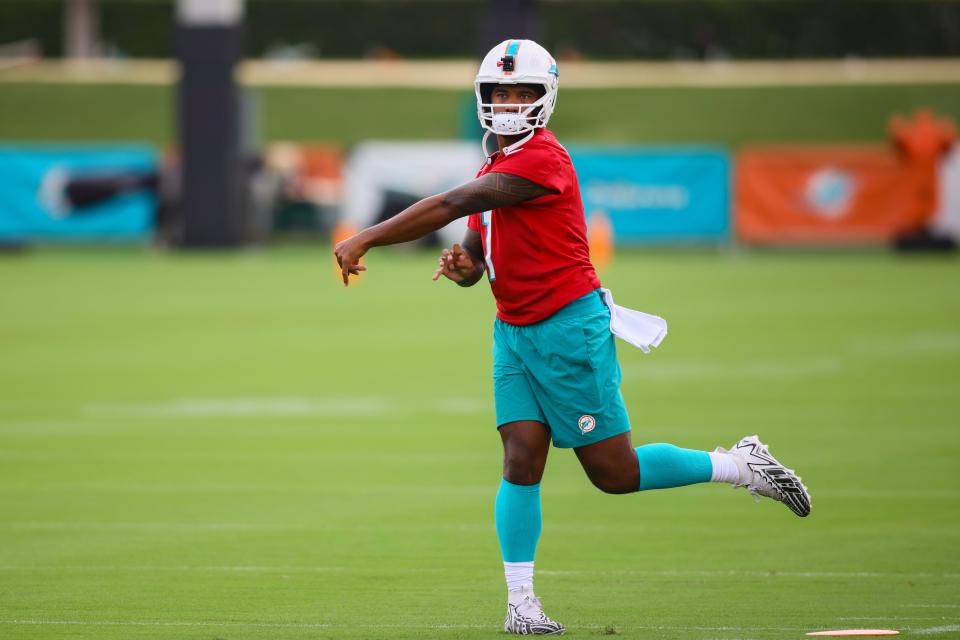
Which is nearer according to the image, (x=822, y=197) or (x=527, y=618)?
(x=527, y=618)

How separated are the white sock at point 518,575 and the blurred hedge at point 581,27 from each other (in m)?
55.0

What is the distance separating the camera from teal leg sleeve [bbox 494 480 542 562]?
6977 mm

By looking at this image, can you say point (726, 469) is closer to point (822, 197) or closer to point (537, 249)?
point (537, 249)

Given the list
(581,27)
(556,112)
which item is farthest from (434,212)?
(581,27)

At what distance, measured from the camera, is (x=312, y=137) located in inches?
2224

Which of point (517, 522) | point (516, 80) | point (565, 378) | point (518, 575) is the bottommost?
point (518, 575)

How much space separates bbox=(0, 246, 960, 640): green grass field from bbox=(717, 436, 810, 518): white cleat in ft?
1.56

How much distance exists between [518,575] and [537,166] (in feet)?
5.47

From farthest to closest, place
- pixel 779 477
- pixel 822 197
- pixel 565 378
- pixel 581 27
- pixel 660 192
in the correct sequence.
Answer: pixel 581 27 → pixel 660 192 → pixel 822 197 → pixel 779 477 → pixel 565 378

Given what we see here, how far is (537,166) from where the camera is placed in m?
6.89

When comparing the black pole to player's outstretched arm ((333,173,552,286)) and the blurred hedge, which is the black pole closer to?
the blurred hedge

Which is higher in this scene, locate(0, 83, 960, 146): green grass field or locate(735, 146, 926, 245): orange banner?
locate(735, 146, 926, 245): orange banner

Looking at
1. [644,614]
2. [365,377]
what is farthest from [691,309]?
[644,614]

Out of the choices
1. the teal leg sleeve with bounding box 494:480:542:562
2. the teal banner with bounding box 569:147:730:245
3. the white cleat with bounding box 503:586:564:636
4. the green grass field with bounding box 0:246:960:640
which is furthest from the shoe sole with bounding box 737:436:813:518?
the teal banner with bounding box 569:147:730:245
